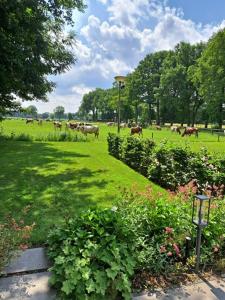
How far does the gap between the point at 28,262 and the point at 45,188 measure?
4.06 m

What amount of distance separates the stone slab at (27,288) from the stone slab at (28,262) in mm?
138

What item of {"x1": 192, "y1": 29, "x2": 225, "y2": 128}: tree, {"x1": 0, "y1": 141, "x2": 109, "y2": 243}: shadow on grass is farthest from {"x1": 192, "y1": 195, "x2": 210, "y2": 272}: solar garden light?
{"x1": 192, "y1": 29, "x2": 225, "y2": 128}: tree

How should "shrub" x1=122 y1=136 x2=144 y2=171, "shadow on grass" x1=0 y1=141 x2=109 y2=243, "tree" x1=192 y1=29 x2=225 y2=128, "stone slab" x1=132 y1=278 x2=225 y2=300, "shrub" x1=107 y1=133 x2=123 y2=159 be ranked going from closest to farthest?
"stone slab" x1=132 y1=278 x2=225 y2=300 < "shadow on grass" x1=0 y1=141 x2=109 y2=243 < "shrub" x1=122 y1=136 x2=144 y2=171 < "shrub" x1=107 y1=133 x2=123 y2=159 < "tree" x1=192 y1=29 x2=225 y2=128

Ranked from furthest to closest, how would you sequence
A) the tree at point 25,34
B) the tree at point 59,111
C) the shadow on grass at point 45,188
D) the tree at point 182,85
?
the tree at point 59,111, the tree at point 182,85, the tree at point 25,34, the shadow on grass at point 45,188

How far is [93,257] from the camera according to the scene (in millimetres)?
3189

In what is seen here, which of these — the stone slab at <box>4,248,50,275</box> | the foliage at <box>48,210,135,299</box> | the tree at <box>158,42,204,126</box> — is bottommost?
the stone slab at <box>4,248,50,275</box>

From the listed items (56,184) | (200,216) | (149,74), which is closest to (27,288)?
(200,216)

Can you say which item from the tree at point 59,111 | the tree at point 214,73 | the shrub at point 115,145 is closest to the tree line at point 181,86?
the tree at point 214,73

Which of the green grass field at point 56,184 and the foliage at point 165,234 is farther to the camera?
the green grass field at point 56,184

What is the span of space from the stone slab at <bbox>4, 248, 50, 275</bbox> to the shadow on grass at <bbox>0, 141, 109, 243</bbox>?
0.48 m

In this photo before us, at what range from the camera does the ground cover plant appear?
2990 mm

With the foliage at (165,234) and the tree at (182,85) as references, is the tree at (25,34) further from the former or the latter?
the tree at (182,85)

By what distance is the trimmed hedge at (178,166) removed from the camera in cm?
734

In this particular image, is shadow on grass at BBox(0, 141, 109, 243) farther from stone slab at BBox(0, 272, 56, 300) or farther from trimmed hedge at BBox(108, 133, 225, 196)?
trimmed hedge at BBox(108, 133, 225, 196)
